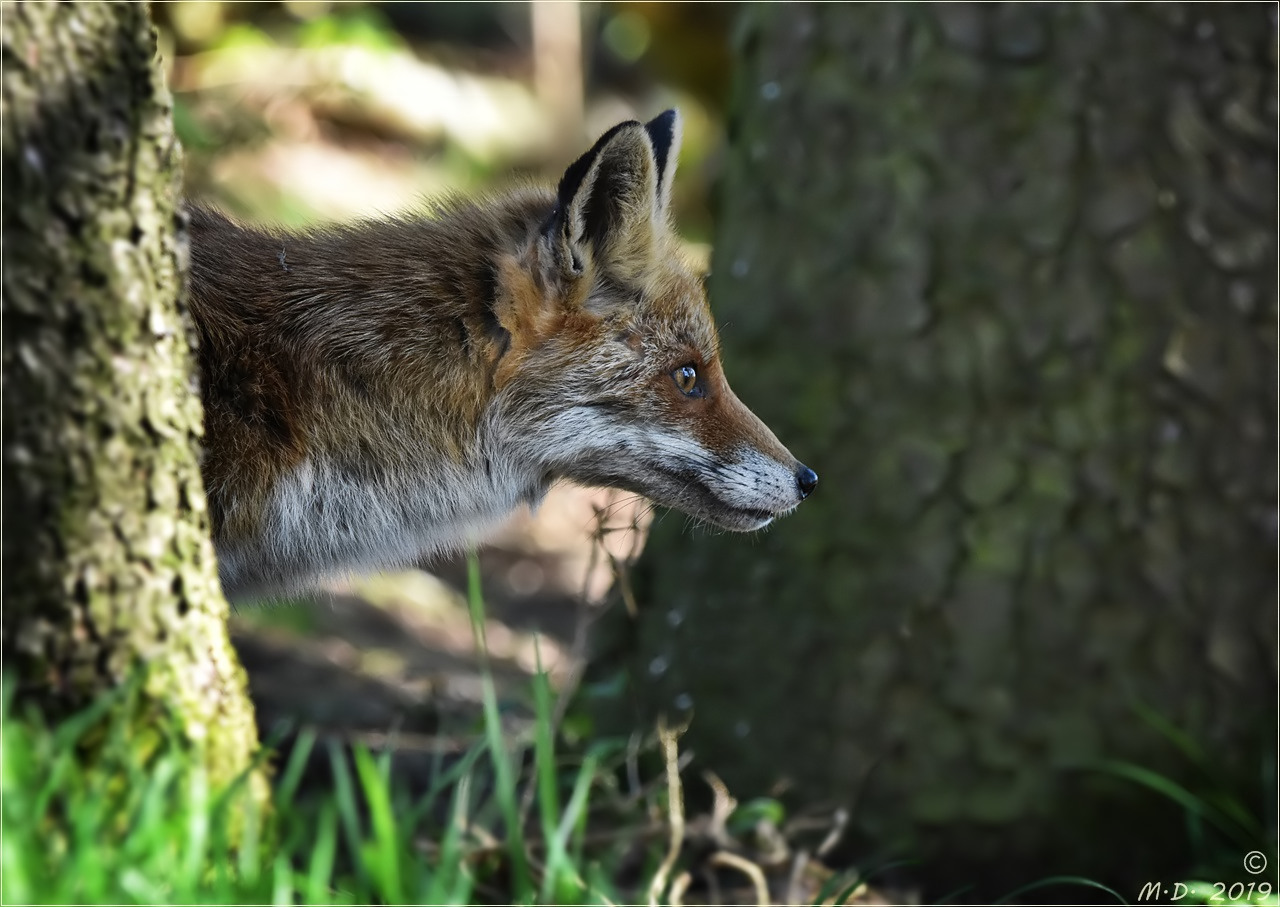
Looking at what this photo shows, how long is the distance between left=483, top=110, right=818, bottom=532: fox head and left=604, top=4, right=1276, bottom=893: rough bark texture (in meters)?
0.67

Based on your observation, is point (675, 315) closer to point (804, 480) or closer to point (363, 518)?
point (804, 480)

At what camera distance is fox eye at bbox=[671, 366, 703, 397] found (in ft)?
12.3

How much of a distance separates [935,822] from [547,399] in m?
2.07

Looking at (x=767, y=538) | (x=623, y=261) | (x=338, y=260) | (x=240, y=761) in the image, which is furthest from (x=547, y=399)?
(x=240, y=761)

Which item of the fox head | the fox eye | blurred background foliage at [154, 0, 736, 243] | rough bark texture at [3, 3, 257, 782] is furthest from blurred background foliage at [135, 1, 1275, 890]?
blurred background foliage at [154, 0, 736, 243]

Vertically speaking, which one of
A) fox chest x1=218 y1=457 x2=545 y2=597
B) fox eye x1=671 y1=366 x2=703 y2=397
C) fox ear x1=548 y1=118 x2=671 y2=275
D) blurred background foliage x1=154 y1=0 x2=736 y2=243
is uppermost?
blurred background foliage x1=154 y1=0 x2=736 y2=243

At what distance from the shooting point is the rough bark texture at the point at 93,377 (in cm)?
223

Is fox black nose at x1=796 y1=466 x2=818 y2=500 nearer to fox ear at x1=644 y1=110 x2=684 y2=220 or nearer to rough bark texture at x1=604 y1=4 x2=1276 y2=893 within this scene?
rough bark texture at x1=604 y1=4 x2=1276 y2=893

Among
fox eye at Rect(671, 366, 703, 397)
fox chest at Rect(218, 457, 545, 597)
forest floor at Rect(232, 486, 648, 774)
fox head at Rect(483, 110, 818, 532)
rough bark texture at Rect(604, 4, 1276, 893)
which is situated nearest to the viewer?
fox chest at Rect(218, 457, 545, 597)

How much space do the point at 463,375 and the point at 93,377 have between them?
4.53 feet

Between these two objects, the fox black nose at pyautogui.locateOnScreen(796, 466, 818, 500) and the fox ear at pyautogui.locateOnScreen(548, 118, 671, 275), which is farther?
the fox black nose at pyautogui.locateOnScreen(796, 466, 818, 500)

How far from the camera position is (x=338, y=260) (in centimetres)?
365

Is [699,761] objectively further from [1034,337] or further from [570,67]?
[570,67]

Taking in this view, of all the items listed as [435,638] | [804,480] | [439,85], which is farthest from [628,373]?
[439,85]
